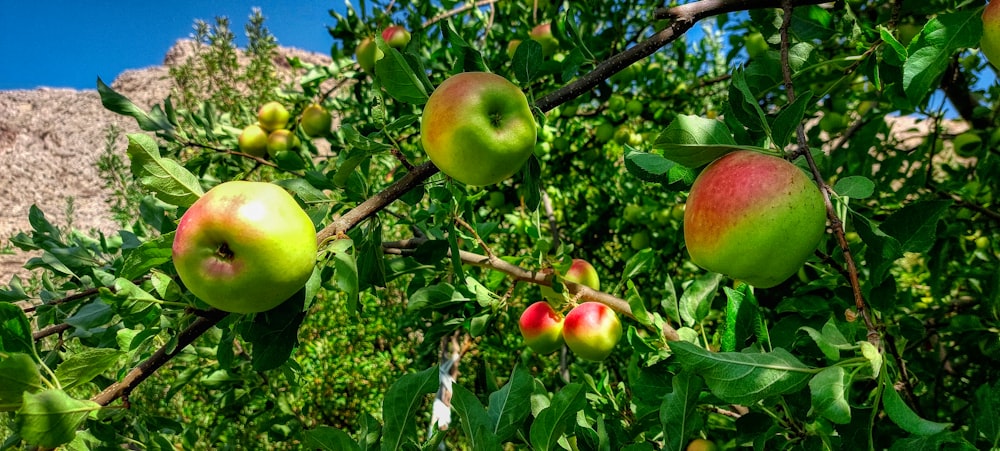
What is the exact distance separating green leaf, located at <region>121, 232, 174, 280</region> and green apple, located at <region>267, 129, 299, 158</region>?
1.11 meters

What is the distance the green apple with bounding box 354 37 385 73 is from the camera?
1.77 meters

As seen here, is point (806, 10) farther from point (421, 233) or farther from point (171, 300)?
point (171, 300)

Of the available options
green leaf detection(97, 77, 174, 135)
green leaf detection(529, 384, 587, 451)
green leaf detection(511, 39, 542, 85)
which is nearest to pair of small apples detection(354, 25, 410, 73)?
green leaf detection(97, 77, 174, 135)

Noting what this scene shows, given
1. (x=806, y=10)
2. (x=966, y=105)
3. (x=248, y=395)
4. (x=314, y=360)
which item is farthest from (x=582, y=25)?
(x=314, y=360)

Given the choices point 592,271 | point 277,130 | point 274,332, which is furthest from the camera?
point 277,130

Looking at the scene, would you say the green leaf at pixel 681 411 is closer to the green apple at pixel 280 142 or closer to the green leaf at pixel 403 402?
the green leaf at pixel 403 402

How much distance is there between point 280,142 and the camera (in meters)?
1.80

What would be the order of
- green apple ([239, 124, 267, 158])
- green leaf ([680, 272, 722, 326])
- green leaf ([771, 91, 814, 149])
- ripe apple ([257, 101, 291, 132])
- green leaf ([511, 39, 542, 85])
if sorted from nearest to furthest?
green leaf ([771, 91, 814, 149])
green leaf ([511, 39, 542, 85])
green leaf ([680, 272, 722, 326])
green apple ([239, 124, 267, 158])
ripe apple ([257, 101, 291, 132])

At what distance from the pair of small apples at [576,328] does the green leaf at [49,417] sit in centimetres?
86

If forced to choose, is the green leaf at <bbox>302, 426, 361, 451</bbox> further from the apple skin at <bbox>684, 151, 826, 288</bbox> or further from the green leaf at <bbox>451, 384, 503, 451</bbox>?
the apple skin at <bbox>684, 151, 826, 288</bbox>

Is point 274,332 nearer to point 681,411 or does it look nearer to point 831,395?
point 681,411

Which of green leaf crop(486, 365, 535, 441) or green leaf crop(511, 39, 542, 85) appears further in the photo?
green leaf crop(511, 39, 542, 85)

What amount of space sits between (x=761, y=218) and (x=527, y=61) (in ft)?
1.55

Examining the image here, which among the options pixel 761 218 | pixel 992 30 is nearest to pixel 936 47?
pixel 992 30
